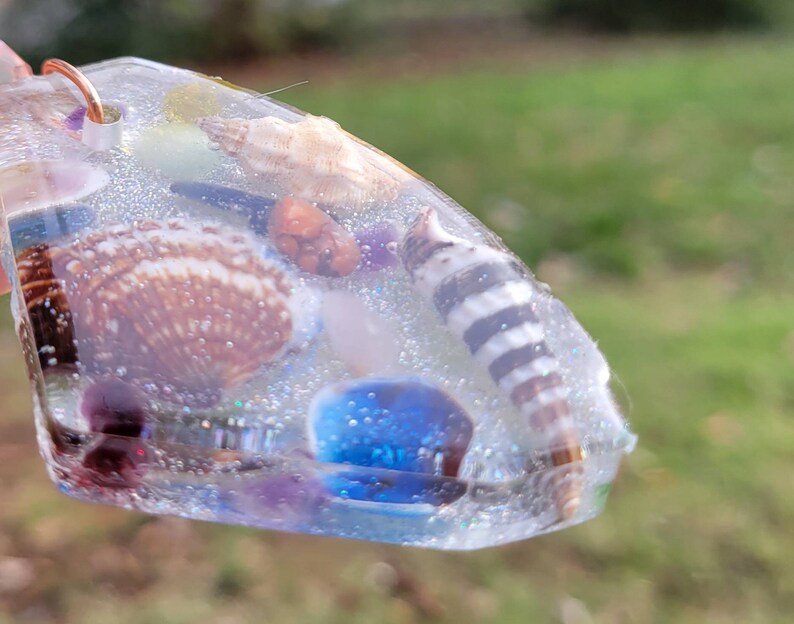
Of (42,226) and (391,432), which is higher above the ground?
(42,226)

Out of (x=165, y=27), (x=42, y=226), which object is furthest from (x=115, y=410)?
(x=165, y=27)

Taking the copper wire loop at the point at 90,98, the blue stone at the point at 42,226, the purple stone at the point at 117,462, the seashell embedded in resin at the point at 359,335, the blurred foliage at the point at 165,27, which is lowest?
the blurred foliage at the point at 165,27

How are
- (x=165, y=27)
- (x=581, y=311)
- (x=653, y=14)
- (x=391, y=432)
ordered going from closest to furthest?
(x=391, y=432) < (x=581, y=311) < (x=165, y=27) < (x=653, y=14)

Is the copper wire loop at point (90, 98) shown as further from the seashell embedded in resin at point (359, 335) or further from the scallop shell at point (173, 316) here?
the seashell embedded in resin at point (359, 335)

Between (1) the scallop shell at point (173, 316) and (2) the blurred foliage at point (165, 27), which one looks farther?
(2) the blurred foliage at point (165, 27)

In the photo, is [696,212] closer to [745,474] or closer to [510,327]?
[745,474]

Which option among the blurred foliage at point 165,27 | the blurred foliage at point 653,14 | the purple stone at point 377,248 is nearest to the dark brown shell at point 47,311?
the purple stone at point 377,248

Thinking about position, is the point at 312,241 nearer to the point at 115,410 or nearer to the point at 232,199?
the point at 232,199

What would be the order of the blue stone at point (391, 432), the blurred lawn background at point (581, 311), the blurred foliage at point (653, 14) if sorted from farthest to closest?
the blurred foliage at point (653, 14), the blurred lawn background at point (581, 311), the blue stone at point (391, 432)
